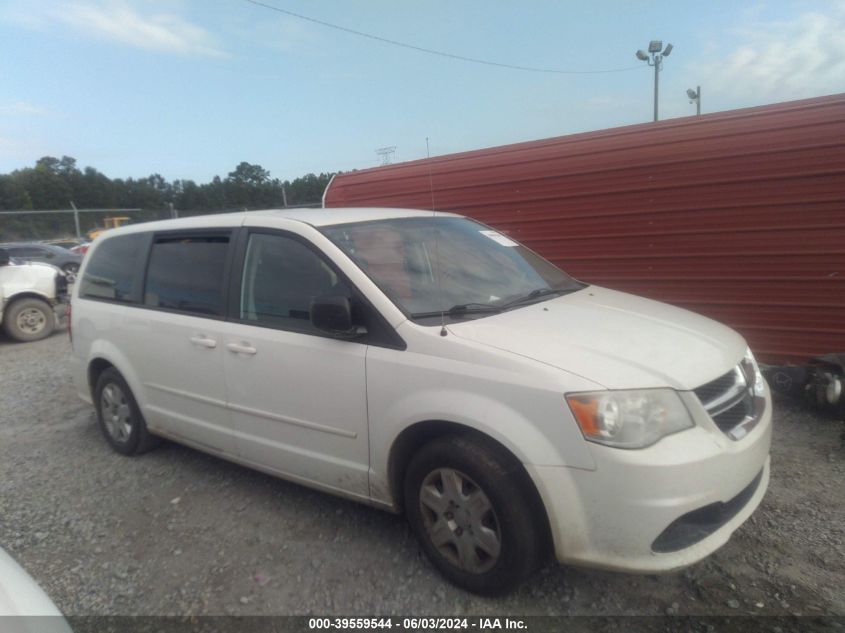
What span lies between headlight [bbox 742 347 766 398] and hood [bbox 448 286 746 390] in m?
0.06

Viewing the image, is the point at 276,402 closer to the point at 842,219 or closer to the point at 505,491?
the point at 505,491

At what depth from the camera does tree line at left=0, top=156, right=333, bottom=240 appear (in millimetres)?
13953

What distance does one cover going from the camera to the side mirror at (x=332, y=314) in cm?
280

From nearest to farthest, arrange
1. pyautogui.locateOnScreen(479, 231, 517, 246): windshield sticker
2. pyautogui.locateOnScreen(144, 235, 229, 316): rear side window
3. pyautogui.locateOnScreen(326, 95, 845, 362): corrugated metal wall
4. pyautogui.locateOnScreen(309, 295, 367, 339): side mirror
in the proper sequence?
pyautogui.locateOnScreen(309, 295, 367, 339): side mirror → pyautogui.locateOnScreen(144, 235, 229, 316): rear side window → pyautogui.locateOnScreen(479, 231, 517, 246): windshield sticker → pyautogui.locateOnScreen(326, 95, 845, 362): corrugated metal wall

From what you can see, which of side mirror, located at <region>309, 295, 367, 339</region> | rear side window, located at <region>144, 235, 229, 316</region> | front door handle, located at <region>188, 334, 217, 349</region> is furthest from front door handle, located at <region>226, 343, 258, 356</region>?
side mirror, located at <region>309, 295, 367, 339</region>

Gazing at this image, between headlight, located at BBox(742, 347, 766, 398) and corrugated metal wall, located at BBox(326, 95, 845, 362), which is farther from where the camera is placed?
corrugated metal wall, located at BBox(326, 95, 845, 362)

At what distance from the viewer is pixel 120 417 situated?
14.7 ft

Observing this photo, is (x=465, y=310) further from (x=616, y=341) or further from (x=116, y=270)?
(x=116, y=270)

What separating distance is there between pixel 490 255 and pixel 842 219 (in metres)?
3.01

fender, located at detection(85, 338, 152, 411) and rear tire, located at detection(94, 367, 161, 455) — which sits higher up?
fender, located at detection(85, 338, 152, 411)

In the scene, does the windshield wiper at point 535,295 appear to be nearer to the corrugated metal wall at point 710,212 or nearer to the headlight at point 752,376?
the headlight at point 752,376

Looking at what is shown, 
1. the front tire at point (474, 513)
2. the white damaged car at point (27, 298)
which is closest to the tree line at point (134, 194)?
the white damaged car at point (27, 298)

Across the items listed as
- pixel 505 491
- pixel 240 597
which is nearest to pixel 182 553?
pixel 240 597

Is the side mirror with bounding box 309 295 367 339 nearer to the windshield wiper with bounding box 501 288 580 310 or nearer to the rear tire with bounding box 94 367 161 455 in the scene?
the windshield wiper with bounding box 501 288 580 310
